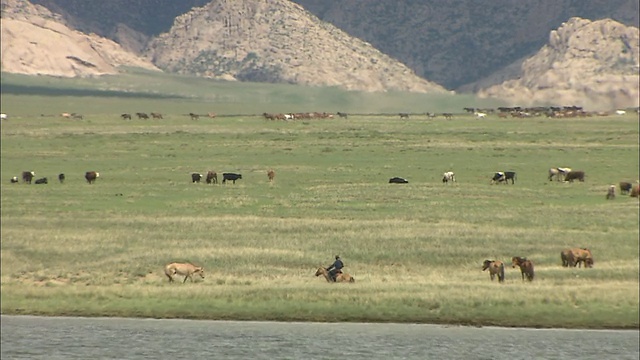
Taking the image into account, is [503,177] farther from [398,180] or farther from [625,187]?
[625,187]

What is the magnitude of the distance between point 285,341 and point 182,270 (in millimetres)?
10850

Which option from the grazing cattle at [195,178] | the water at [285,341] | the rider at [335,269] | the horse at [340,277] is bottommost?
the water at [285,341]

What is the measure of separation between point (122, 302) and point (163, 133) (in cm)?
7956

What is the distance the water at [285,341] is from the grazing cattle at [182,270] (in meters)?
5.36

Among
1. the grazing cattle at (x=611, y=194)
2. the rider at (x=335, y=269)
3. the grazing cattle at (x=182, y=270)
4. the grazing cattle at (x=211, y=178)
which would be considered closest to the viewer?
the rider at (x=335, y=269)

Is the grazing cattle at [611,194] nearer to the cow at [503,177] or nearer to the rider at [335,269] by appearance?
the cow at [503,177]

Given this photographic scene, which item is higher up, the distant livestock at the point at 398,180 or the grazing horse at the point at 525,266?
the distant livestock at the point at 398,180

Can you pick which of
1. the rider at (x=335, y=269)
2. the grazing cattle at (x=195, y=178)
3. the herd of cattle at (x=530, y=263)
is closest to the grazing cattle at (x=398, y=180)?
the grazing cattle at (x=195, y=178)

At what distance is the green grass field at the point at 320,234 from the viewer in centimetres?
4231

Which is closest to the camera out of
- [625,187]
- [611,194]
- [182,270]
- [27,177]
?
[182,270]

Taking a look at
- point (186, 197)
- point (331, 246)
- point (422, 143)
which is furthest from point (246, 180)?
point (422, 143)

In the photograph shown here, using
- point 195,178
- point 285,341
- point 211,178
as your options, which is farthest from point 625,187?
point 285,341

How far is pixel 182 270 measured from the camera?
153 feet

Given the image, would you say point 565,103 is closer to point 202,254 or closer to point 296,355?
point 202,254
